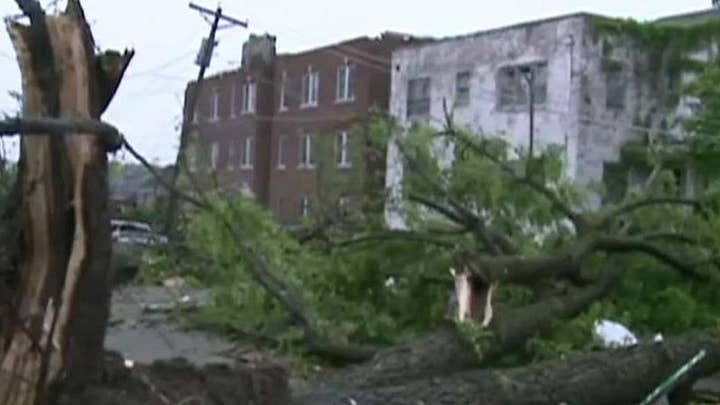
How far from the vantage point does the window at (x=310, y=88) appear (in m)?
36.2

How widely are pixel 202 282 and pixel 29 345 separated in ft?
19.7

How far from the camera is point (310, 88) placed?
3647cm

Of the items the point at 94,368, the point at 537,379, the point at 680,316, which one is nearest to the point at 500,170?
the point at 680,316

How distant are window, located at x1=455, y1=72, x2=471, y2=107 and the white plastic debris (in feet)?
67.2

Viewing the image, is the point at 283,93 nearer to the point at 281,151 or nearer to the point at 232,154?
the point at 281,151

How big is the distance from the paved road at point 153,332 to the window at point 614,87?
15624 millimetres

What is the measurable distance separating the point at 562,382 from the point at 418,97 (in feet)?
81.9

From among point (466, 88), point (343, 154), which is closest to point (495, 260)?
point (343, 154)

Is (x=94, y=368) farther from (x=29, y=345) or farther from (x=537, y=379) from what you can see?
(x=537, y=379)

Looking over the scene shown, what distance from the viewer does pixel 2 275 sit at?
13.8 ft

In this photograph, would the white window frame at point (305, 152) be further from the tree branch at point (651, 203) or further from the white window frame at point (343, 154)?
the tree branch at point (651, 203)

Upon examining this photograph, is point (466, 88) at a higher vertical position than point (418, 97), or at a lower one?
higher

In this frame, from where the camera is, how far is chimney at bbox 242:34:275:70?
38.7 m

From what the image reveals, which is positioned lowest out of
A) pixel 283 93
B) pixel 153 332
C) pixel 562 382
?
pixel 153 332
